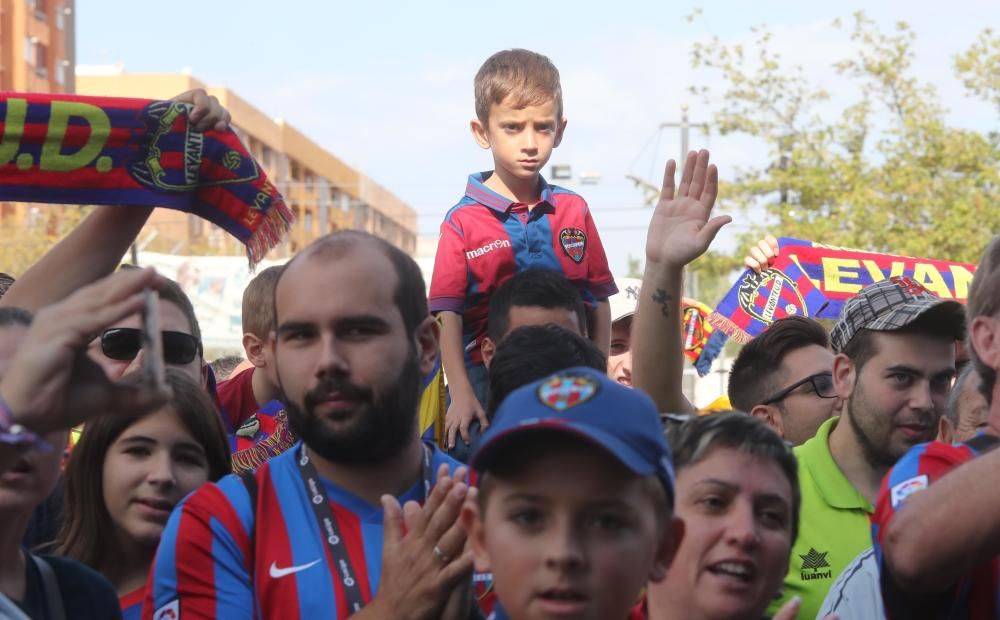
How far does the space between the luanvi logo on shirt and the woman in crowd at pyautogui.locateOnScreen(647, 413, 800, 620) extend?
1147 mm

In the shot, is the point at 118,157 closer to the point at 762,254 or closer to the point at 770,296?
the point at 762,254

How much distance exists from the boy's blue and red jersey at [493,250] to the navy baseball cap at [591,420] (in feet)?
11.3

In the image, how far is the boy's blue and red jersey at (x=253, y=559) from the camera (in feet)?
11.5

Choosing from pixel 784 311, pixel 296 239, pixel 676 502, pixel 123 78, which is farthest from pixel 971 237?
pixel 296 239

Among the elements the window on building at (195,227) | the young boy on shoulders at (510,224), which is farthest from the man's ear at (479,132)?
the window on building at (195,227)

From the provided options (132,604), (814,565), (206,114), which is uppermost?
(206,114)

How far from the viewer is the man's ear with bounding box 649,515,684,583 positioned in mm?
3135

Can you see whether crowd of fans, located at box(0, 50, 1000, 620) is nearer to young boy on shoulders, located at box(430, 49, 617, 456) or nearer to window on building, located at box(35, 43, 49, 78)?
young boy on shoulders, located at box(430, 49, 617, 456)

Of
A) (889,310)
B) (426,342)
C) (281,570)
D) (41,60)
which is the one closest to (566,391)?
(281,570)

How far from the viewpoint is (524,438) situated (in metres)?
2.99

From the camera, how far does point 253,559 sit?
355cm

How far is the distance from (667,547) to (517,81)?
148 inches

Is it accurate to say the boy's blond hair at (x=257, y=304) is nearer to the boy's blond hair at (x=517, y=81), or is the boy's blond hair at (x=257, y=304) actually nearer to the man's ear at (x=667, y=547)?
the boy's blond hair at (x=517, y=81)

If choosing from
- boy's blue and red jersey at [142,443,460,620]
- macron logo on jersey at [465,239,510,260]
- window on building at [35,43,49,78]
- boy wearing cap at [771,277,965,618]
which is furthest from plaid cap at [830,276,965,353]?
window on building at [35,43,49,78]
